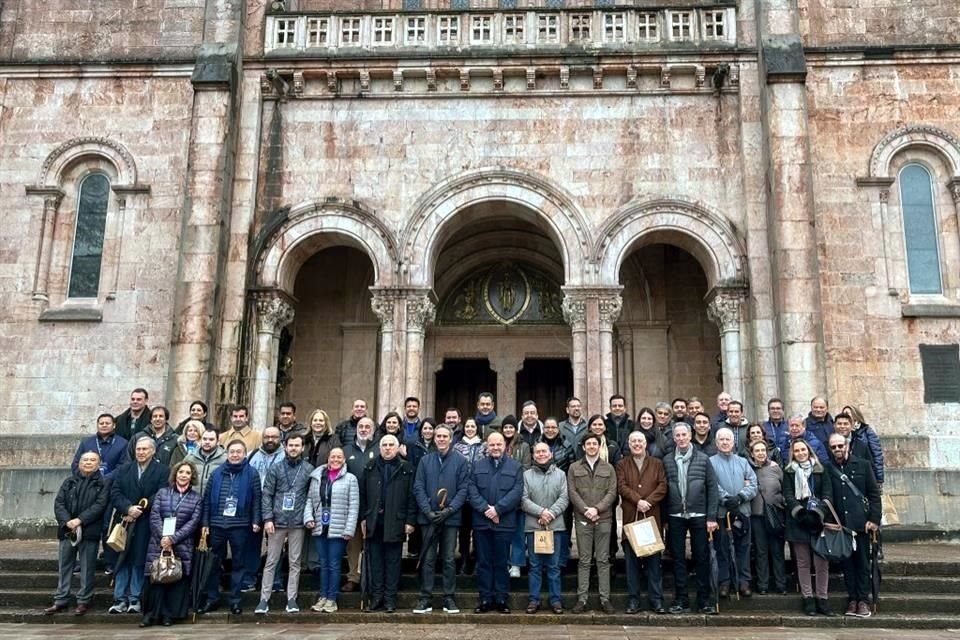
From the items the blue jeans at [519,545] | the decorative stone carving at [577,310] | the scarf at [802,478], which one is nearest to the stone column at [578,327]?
the decorative stone carving at [577,310]

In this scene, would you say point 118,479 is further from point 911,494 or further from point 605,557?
point 911,494

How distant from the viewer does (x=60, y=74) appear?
1611cm

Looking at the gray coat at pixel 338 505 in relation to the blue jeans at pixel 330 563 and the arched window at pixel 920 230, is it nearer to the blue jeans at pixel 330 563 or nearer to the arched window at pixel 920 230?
the blue jeans at pixel 330 563

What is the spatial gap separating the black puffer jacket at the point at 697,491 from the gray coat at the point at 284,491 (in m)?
4.17

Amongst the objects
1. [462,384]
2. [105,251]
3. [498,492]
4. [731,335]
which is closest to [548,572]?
[498,492]

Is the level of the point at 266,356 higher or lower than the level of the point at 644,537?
higher

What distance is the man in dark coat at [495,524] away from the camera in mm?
8688

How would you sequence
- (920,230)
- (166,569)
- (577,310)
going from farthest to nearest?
(920,230)
(577,310)
(166,569)

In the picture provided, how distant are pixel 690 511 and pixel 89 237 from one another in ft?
42.8

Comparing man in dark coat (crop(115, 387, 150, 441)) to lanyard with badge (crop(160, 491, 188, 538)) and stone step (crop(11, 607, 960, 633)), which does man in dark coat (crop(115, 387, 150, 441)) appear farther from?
stone step (crop(11, 607, 960, 633))

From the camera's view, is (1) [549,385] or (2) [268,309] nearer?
(2) [268,309]

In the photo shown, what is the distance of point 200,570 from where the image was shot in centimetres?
871

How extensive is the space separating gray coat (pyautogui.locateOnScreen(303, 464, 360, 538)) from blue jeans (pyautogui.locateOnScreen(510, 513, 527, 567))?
1923 mm

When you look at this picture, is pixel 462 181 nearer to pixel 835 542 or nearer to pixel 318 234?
pixel 318 234
